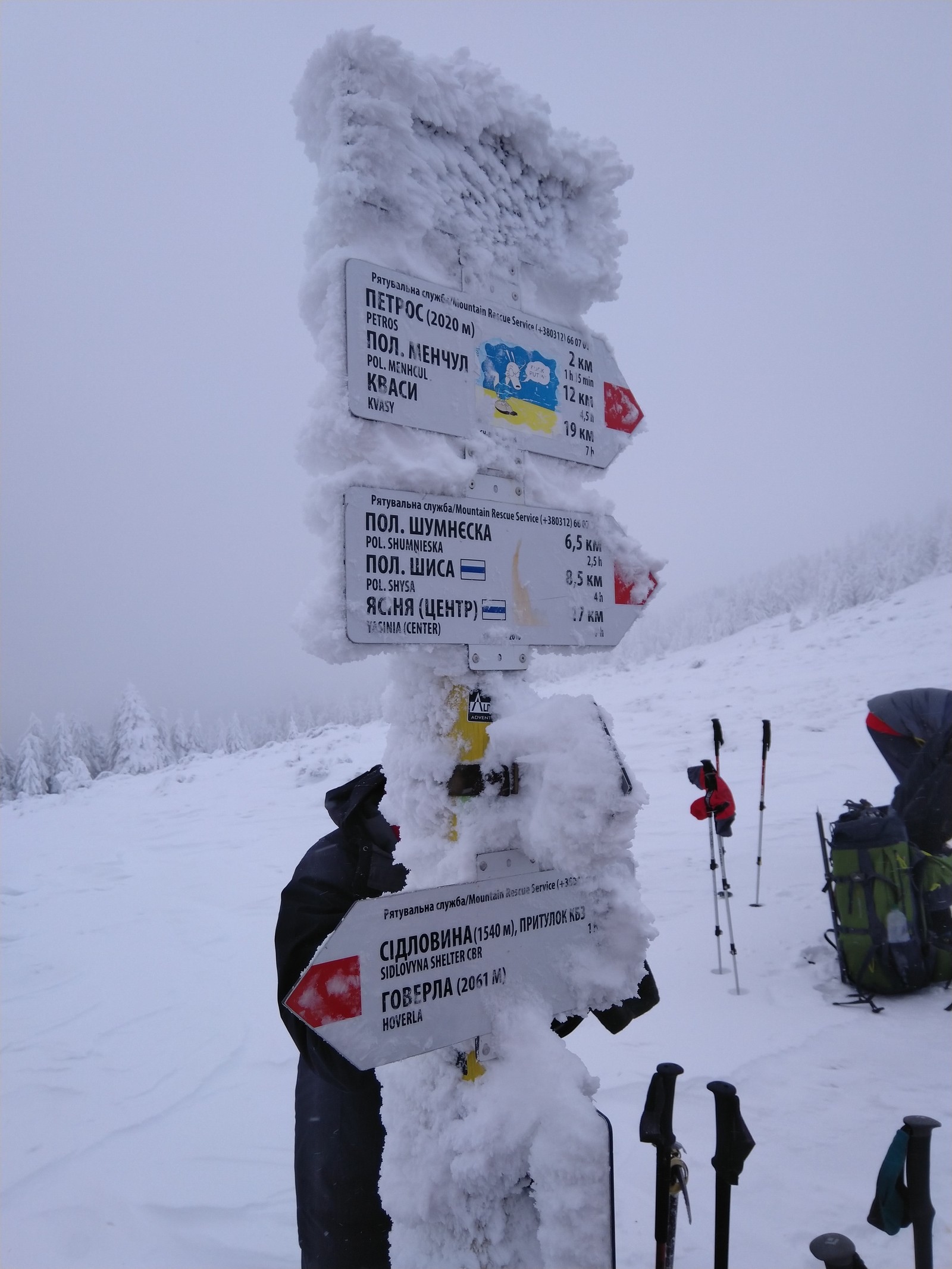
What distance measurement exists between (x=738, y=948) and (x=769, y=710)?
12427mm

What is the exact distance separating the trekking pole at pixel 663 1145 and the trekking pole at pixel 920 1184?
25.5 inches

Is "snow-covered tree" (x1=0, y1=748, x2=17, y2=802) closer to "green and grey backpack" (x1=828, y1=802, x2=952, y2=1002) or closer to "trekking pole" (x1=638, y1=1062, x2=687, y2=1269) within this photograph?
"green and grey backpack" (x1=828, y1=802, x2=952, y2=1002)

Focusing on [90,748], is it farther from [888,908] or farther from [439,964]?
[439,964]

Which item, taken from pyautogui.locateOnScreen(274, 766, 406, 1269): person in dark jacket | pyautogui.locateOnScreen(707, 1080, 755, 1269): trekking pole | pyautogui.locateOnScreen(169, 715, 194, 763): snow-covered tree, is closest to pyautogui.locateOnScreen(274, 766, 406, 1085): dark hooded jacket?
pyautogui.locateOnScreen(274, 766, 406, 1269): person in dark jacket

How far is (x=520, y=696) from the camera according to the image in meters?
1.87

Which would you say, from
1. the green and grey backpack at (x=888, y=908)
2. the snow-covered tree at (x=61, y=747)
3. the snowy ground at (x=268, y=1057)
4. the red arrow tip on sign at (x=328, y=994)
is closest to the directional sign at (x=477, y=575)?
the red arrow tip on sign at (x=328, y=994)

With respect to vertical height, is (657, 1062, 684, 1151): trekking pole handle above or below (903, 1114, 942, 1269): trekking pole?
above

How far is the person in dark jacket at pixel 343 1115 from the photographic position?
1951 millimetres

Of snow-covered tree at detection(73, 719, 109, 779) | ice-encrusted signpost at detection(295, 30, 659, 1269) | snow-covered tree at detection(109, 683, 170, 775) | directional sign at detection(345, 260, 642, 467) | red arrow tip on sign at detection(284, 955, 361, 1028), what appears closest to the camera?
red arrow tip on sign at detection(284, 955, 361, 1028)

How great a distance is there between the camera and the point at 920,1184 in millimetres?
1738

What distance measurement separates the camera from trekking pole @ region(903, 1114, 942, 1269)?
1.72 metres

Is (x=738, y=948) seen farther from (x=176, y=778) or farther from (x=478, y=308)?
(x=176, y=778)

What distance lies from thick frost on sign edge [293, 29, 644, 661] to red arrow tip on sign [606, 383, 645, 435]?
247 mm

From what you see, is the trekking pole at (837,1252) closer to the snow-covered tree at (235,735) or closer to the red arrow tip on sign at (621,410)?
the red arrow tip on sign at (621,410)
